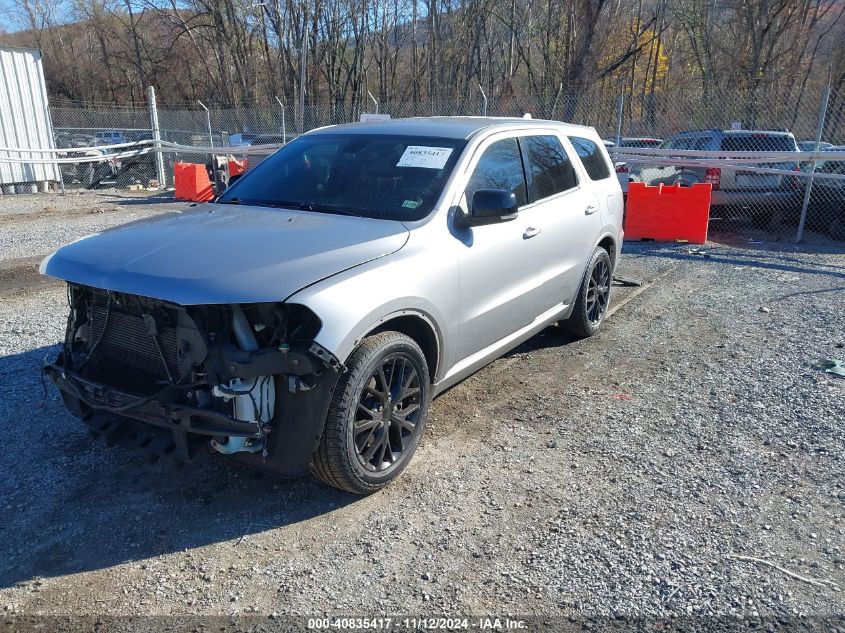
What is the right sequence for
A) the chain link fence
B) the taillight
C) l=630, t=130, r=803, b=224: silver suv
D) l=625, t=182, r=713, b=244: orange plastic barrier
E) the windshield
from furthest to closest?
the taillight < l=630, t=130, r=803, b=224: silver suv < the chain link fence < l=625, t=182, r=713, b=244: orange plastic barrier < the windshield

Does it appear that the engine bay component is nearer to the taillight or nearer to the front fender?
the front fender

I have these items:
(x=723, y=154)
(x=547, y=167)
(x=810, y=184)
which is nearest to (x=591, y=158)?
(x=547, y=167)

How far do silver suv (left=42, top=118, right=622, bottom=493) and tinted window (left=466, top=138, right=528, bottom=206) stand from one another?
0.01m

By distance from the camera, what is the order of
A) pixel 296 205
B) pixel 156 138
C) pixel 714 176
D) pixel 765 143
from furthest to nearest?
pixel 156 138 < pixel 714 176 < pixel 765 143 < pixel 296 205

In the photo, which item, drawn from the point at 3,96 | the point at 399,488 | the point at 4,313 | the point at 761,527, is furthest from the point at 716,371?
the point at 3,96

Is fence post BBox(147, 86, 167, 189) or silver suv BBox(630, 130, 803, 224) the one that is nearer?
silver suv BBox(630, 130, 803, 224)

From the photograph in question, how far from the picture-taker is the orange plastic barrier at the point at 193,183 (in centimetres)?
1495

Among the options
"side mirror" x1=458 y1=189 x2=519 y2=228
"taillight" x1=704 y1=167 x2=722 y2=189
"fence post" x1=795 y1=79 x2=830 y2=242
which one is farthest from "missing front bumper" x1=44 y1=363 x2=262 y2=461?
"taillight" x1=704 y1=167 x2=722 y2=189

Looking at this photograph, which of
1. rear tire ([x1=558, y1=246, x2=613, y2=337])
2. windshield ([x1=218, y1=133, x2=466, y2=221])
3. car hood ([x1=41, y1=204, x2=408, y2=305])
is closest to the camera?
car hood ([x1=41, y1=204, x2=408, y2=305])

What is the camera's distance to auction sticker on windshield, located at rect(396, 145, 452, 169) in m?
4.23

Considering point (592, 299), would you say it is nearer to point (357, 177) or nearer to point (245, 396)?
point (357, 177)

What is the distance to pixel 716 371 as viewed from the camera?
5379mm

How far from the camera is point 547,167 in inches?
205

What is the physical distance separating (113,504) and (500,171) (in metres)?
3.08
